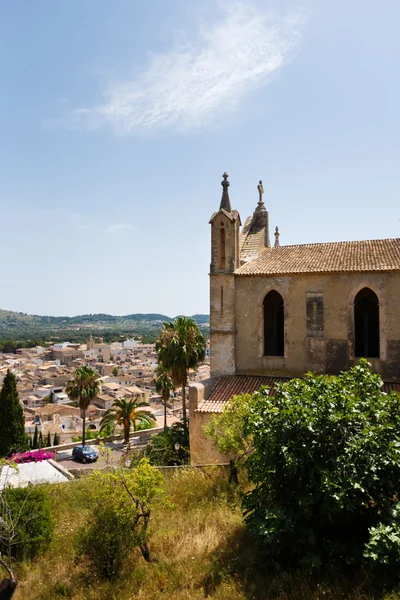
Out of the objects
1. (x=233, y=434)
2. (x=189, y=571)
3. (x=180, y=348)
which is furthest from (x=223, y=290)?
(x=189, y=571)

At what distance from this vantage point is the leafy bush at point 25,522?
29.5 feet

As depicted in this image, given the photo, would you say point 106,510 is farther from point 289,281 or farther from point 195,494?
point 289,281

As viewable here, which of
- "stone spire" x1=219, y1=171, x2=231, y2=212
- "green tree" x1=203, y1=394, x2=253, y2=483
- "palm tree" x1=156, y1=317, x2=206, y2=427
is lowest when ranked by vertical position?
"green tree" x1=203, y1=394, x2=253, y2=483

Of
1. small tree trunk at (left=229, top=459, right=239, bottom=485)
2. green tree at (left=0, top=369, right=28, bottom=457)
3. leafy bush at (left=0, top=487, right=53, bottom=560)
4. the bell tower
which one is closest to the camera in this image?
leafy bush at (left=0, top=487, right=53, bottom=560)

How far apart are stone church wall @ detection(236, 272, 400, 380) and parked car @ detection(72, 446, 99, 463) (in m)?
18.0

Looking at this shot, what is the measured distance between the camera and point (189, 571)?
7.86 meters

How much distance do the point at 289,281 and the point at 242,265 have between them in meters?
2.43

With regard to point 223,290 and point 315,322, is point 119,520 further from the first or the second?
point 223,290

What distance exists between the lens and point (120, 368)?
124750mm

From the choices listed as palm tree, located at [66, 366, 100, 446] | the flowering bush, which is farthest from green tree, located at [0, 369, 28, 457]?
the flowering bush

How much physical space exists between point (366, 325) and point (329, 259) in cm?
300

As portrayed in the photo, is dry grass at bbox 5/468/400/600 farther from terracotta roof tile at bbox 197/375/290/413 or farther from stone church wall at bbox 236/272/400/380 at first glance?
stone church wall at bbox 236/272/400/380

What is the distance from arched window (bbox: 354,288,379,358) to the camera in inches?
656

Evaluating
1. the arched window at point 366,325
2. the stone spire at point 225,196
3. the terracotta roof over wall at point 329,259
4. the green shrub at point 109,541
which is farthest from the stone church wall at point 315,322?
the green shrub at point 109,541
